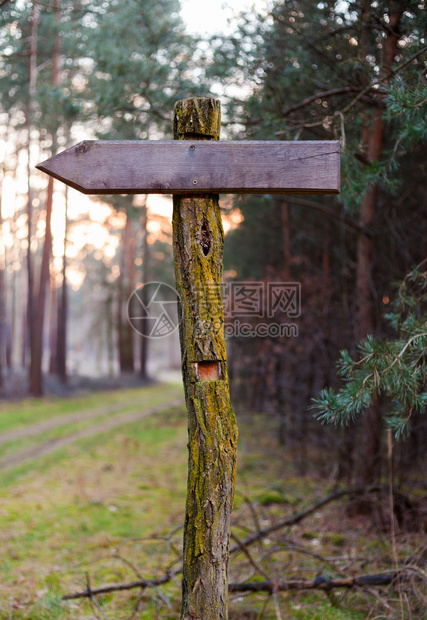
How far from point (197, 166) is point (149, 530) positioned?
4537mm

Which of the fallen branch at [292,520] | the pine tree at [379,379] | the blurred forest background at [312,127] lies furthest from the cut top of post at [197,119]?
the fallen branch at [292,520]

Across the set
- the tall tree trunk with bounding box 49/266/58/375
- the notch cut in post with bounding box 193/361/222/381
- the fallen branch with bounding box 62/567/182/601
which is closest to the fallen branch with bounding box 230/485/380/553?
the fallen branch with bounding box 62/567/182/601

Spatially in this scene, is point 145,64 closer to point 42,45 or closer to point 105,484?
point 105,484

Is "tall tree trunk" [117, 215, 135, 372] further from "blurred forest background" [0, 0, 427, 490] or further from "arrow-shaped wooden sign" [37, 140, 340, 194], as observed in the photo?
"arrow-shaped wooden sign" [37, 140, 340, 194]

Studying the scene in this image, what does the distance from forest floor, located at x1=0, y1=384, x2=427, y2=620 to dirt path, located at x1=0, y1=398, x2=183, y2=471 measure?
0.04m

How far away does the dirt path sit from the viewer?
938cm

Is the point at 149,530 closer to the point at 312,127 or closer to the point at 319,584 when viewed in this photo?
the point at 319,584

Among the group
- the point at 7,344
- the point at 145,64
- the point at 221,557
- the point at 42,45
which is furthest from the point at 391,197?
the point at 7,344

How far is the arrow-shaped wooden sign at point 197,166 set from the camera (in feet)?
7.90

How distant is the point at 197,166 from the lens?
2.40m

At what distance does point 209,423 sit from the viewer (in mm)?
2357

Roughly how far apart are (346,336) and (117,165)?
4.56 m

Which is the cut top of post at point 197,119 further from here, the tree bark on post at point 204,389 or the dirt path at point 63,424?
the dirt path at point 63,424

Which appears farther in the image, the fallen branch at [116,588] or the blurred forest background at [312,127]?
the blurred forest background at [312,127]
